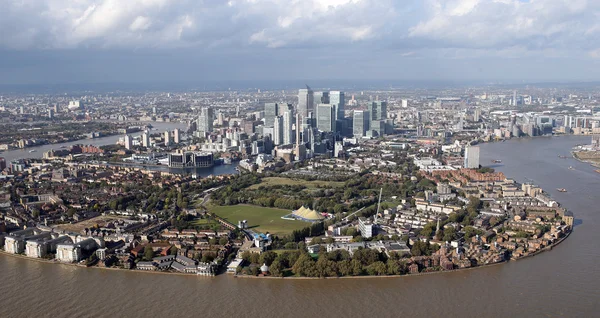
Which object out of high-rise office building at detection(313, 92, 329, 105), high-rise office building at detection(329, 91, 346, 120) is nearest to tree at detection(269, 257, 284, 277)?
high-rise office building at detection(329, 91, 346, 120)

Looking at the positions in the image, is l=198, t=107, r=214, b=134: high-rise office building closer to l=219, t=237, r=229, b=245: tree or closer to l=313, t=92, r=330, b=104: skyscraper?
l=313, t=92, r=330, b=104: skyscraper

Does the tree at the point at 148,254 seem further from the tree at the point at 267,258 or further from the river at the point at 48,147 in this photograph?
the river at the point at 48,147

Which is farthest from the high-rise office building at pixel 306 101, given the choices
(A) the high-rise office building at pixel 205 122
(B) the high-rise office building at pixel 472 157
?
(B) the high-rise office building at pixel 472 157

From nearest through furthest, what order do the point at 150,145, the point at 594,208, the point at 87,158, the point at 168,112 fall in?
1. the point at 594,208
2. the point at 87,158
3. the point at 150,145
4. the point at 168,112

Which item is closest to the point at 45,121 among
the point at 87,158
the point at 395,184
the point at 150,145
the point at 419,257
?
the point at 150,145

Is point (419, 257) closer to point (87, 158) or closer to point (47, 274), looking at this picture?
point (47, 274)

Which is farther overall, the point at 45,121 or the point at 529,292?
the point at 45,121

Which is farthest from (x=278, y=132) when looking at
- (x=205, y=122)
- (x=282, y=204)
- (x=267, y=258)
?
(x=267, y=258)
